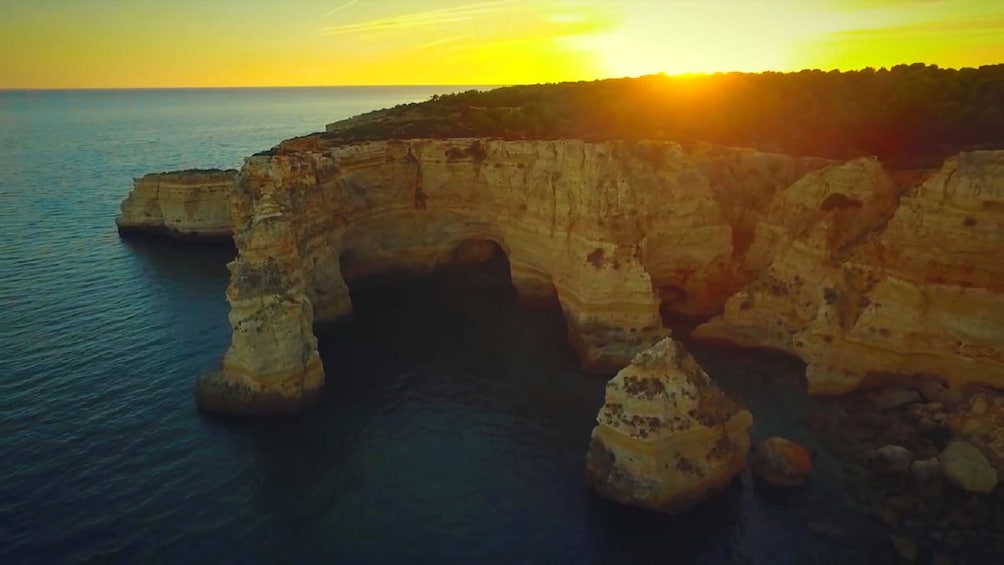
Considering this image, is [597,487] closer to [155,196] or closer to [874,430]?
[874,430]

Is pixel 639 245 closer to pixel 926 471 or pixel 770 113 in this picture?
pixel 926 471

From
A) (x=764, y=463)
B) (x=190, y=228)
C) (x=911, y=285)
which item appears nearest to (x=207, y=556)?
(x=764, y=463)

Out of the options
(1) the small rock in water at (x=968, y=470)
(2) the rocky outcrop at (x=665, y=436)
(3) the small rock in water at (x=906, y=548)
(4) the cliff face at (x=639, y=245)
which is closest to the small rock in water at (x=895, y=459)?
(1) the small rock in water at (x=968, y=470)

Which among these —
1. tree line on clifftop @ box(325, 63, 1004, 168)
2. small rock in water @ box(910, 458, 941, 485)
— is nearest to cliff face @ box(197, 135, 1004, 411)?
small rock in water @ box(910, 458, 941, 485)

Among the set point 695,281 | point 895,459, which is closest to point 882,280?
point 895,459

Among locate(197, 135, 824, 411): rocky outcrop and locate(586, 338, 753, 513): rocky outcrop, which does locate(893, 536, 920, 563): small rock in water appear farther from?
locate(197, 135, 824, 411): rocky outcrop

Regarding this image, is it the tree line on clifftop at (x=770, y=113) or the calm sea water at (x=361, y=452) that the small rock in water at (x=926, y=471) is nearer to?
the calm sea water at (x=361, y=452)
